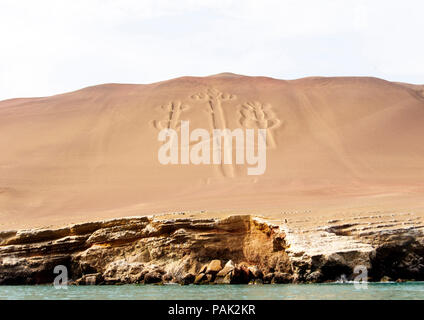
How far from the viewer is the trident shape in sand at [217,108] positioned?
118 ft

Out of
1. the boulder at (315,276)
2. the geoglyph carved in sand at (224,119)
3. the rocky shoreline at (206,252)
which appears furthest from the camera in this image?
the geoglyph carved in sand at (224,119)

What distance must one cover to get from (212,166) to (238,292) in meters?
21.5

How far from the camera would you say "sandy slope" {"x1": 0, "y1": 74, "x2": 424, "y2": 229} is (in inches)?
1097

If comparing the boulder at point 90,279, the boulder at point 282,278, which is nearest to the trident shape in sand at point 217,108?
the boulder at point 90,279

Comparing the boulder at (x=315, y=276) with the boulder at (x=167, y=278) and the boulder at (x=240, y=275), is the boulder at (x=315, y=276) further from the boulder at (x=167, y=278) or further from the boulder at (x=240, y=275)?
the boulder at (x=167, y=278)

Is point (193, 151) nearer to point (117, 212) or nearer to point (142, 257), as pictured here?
point (117, 212)

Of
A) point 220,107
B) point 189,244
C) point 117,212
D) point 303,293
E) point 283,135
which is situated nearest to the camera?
point 303,293

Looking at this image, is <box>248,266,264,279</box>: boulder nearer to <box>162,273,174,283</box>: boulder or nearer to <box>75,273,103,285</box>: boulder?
<box>162,273,174,283</box>: boulder

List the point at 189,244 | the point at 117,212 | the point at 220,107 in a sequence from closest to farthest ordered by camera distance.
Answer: the point at 189,244
the point at 117,212
the point at 220,107

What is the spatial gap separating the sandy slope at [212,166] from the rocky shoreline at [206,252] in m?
2.16

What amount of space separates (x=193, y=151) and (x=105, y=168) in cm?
533

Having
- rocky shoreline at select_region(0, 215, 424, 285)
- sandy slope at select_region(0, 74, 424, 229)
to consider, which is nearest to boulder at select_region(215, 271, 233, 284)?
rocky shoreline at select_region(0, 215, 424, 285)

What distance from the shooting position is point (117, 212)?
2705cm
